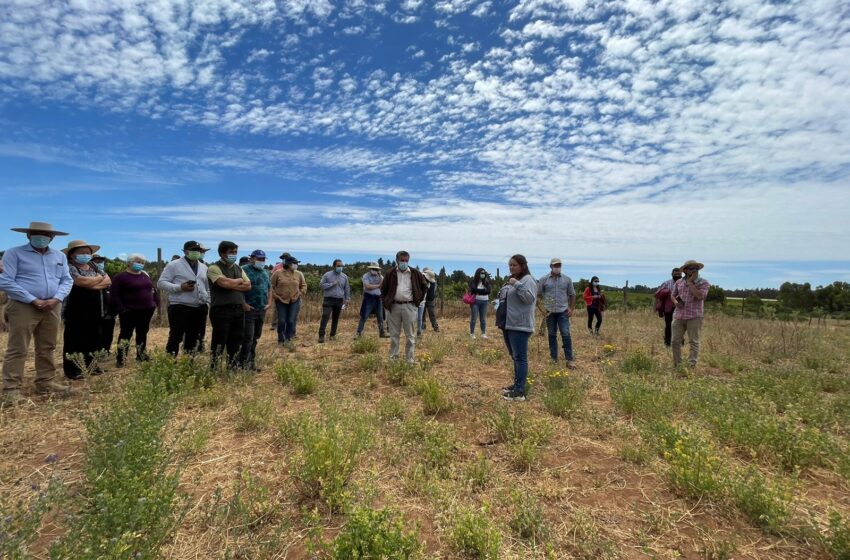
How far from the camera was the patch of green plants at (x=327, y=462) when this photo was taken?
2686 mm

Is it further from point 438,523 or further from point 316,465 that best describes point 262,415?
point 438,523

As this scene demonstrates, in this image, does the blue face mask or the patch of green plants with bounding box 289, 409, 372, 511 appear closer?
the patch of green plants with bounding box 289, 409, 372, 511

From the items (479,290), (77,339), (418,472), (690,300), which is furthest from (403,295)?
(690,300)

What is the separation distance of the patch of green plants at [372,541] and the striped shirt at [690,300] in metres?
6.18

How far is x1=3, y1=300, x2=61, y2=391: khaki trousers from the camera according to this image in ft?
13.9

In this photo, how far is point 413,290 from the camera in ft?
21.7

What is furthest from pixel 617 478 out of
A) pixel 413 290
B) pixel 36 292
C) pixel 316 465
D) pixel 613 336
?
pixel 613 336

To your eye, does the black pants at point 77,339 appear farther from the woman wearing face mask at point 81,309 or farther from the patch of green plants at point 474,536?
the patch of green plants at point 474,536

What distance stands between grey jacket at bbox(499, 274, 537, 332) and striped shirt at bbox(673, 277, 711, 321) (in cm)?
314

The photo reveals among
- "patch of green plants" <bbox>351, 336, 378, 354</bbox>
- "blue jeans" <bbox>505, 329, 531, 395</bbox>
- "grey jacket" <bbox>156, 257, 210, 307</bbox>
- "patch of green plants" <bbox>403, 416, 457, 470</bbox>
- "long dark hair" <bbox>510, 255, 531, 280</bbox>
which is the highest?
"long dark hair" <bbox>510, 255, 531, 280</bbox>

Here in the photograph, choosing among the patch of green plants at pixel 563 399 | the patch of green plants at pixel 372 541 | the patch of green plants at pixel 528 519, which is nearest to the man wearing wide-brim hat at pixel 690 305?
the patch of green plants at pixel 563 399

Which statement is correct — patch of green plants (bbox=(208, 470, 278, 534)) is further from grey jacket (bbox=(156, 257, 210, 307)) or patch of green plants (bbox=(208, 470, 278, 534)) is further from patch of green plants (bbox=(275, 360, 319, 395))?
grey jacket (bbox=(156, 257, 210, 307))

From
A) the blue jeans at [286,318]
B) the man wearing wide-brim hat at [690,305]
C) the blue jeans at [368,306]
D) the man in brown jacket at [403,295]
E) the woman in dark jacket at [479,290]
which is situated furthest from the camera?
the woman in dark jacket at [479,290]

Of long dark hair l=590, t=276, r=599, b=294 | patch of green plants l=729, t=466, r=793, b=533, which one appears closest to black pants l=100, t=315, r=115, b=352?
patch of green plants l=729, t=466, r=793, b=533
